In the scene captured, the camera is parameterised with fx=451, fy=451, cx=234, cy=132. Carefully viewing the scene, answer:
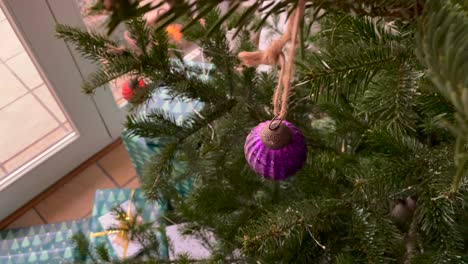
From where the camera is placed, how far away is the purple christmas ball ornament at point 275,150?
0.45 meters

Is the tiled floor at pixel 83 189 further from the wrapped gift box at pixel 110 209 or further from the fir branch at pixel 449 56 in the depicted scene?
the fir branch at pixel 449 56

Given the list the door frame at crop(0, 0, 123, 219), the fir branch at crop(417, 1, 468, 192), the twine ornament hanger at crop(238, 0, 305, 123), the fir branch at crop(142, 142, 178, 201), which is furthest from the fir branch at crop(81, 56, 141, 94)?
the door frame at crop(0, 0, 123, 219)

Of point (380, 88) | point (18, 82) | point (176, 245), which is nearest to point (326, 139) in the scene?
point (380, 88)

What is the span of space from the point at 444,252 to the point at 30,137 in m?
1.22

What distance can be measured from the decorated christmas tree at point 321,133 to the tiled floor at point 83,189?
0.81m

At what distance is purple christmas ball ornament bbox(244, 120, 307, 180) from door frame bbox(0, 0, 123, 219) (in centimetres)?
82

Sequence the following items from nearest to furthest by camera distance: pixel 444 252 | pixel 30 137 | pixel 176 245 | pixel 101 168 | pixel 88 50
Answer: pixel 444 252 < pixel 88 50 < pixel 176 245 < pixel 30 137 < pixel 101 168

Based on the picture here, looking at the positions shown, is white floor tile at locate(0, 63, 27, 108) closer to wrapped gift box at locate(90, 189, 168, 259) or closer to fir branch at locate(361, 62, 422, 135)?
wrapped gift box at locate(90, 189, 168, 259)

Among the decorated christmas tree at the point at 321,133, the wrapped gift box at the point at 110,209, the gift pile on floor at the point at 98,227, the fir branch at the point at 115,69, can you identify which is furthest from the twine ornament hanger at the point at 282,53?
the wrapped gift box at the point at 110,209

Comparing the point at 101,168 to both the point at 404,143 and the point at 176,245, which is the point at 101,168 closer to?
the point at 176,245

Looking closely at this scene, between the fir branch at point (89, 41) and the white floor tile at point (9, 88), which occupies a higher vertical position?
the fir branch at point (89, 41)

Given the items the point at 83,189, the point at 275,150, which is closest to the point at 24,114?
the point at 83,189

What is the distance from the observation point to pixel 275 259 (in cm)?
55

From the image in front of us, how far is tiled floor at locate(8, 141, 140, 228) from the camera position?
141 cm
